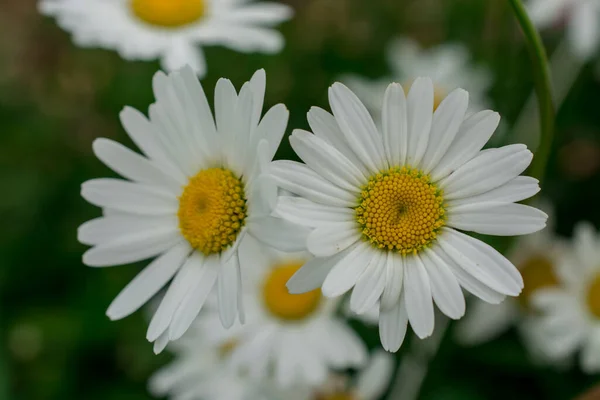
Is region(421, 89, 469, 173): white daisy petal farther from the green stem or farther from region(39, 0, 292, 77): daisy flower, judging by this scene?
region(39, 0, 292, 77): daisy flower

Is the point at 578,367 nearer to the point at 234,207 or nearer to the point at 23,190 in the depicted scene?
the point at 234,207

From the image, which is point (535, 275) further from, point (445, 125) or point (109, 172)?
point (109, 172)

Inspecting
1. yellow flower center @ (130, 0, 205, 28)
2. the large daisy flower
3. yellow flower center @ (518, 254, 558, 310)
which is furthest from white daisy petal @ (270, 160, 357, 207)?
yellow flower center @ (518, 254, 558, 310)

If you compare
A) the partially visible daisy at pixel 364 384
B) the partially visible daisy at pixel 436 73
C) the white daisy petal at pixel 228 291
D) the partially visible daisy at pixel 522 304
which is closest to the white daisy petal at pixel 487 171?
the white daisy petal at pixel 228 291

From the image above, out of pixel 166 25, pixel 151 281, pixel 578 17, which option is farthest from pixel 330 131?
pixel 578 17

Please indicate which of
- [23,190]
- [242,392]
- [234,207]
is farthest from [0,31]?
[234,207]
